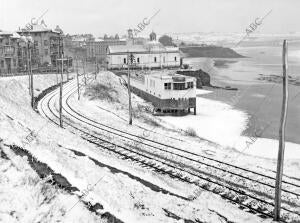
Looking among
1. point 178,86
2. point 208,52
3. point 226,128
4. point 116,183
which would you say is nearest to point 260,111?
point 178,86

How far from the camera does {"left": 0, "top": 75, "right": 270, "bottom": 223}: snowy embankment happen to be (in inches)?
564

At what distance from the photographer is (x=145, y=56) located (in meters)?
101

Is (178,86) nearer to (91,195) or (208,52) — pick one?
(91,195)

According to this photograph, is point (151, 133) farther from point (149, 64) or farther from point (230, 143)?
point (149, 64)

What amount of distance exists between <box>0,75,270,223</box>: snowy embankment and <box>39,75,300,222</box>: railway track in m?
1.02

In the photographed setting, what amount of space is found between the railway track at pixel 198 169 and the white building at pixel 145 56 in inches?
2597

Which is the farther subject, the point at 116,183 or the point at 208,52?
the point at 208,52

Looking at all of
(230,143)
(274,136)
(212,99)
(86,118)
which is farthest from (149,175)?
(212,99)

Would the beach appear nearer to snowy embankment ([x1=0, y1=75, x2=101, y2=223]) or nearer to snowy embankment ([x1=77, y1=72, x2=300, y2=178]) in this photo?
snowy embankment ([x1=77, y1=72, x2=300, y2=178])

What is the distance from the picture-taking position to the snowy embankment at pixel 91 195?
14336 mm

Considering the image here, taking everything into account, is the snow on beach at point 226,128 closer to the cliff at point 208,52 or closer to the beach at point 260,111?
the beach at point 260,111

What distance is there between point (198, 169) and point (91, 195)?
28.6 ft

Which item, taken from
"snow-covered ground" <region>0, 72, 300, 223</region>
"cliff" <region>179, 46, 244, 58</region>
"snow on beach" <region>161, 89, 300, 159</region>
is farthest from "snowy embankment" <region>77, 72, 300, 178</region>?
"cliff" <region>179, 46, 244, 58</region>

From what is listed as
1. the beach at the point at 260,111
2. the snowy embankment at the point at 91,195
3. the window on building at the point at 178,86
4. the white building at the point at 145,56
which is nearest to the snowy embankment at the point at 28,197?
the snowy embankment at the point at 91,195
